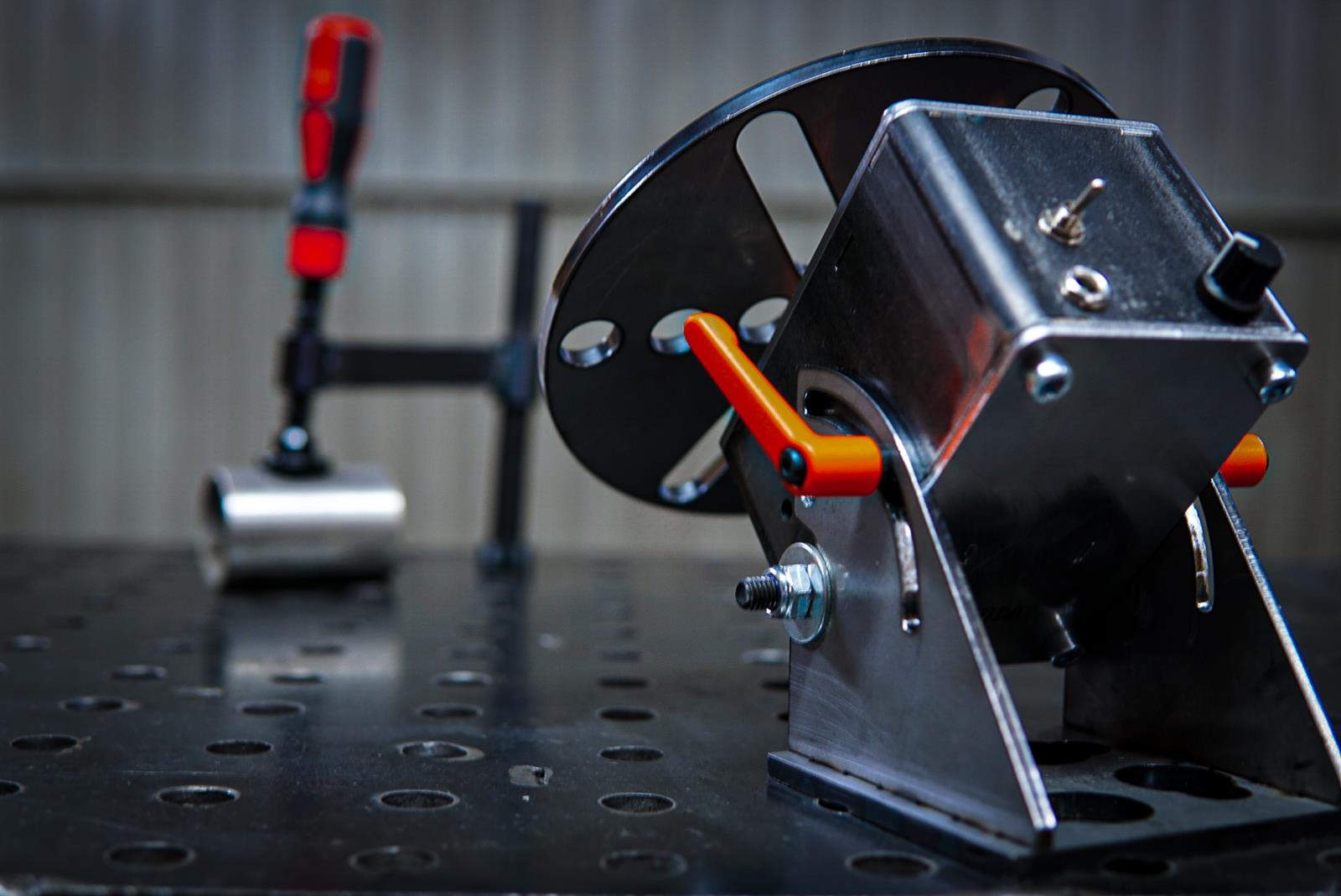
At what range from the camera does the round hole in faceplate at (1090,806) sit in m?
0.61

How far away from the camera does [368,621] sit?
1284mm

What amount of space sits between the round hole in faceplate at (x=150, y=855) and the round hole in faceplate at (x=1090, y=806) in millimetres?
395

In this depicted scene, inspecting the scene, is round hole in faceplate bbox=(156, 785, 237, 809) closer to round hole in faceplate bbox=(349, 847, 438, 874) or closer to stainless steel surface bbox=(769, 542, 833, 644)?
round hole in faceplate bbox=(349, 847, 438, 874)

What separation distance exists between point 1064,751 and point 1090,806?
8cm

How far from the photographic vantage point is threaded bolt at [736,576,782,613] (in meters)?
0.65

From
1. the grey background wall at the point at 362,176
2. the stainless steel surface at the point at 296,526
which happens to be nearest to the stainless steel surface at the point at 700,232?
the stainless steel surface at the point at 296,526

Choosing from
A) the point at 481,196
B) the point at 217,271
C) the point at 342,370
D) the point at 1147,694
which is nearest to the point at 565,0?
the point at 481,196

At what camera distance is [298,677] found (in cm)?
100

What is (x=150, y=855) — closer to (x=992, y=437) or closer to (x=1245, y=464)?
(x=992, y=437)

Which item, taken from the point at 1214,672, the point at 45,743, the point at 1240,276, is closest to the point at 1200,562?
the point at 1214,672

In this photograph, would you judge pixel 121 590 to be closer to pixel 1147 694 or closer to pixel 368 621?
pixel 368 621

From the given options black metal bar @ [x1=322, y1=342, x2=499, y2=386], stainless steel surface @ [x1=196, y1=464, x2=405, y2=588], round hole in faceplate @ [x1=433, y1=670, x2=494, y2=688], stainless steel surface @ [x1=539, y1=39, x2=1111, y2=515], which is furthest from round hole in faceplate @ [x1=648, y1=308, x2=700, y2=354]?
black metal bar @ [x1=322, y1=342, x2=499, y2=386]

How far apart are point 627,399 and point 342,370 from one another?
0.91 m

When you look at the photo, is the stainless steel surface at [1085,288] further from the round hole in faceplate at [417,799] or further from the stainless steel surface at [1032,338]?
the round hole in faceplate at [417,799]
